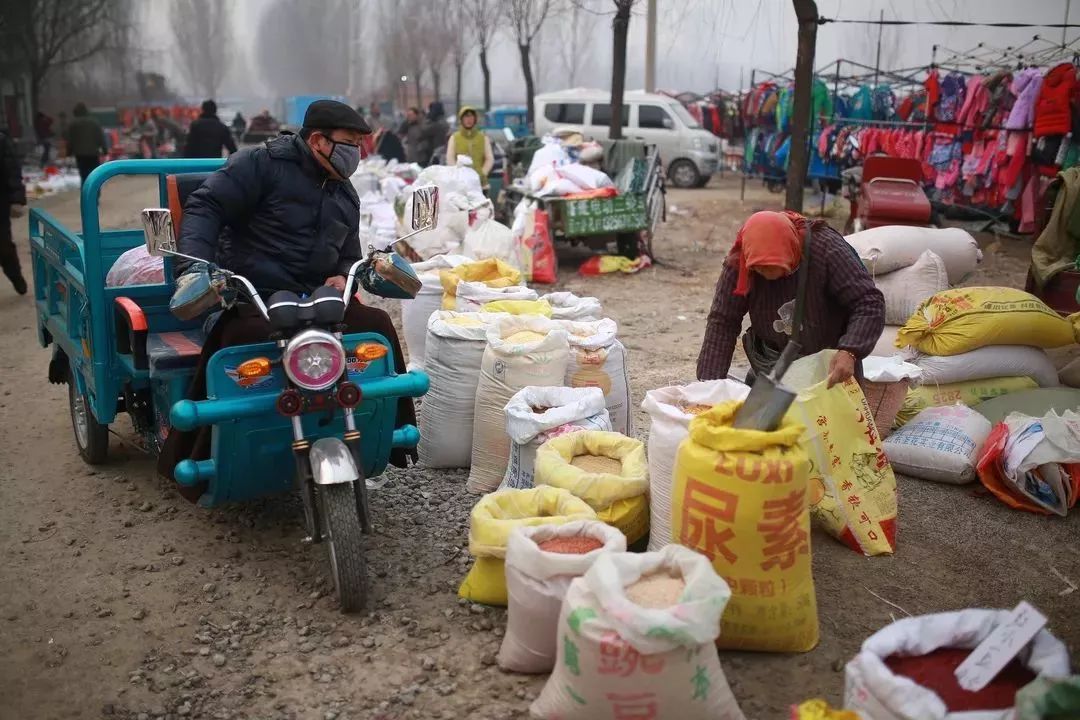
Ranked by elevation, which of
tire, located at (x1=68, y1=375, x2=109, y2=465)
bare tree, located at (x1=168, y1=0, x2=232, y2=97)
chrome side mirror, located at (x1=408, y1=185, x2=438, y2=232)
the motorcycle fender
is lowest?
tire, located at (x1=68, y1=375, x2=109, y2=465)

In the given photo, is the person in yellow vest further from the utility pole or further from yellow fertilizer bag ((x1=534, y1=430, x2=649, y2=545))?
the utility pole

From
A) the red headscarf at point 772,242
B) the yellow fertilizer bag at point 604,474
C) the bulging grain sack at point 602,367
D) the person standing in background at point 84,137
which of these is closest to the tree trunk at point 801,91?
the bulging grain sack at point 602,367

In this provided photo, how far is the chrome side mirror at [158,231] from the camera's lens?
129 inches

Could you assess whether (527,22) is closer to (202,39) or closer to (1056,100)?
(1056,100)

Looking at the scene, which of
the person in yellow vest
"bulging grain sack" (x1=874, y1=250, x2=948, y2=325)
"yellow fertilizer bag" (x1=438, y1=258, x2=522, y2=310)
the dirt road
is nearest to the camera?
the dirt road

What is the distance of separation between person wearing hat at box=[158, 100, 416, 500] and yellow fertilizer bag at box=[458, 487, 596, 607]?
0.87m

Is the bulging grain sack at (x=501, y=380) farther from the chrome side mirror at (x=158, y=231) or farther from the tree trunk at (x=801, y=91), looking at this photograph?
the tree trunk at (x=801, y=91)

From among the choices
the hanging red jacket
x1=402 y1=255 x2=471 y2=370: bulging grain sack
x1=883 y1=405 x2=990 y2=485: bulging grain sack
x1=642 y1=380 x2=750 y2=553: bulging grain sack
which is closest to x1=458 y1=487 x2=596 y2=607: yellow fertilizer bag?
x1=642 y1=380 x2=750 y2=553: bulging grain sack

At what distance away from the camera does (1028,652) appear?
242cm

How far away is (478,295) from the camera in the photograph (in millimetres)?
5434

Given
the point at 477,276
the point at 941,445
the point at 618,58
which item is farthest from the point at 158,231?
the point at 618,58

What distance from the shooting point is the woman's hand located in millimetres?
3695

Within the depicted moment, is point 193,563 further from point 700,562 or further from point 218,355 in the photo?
point 700,562

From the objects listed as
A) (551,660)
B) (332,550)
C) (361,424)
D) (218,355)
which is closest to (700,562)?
(551,660)
